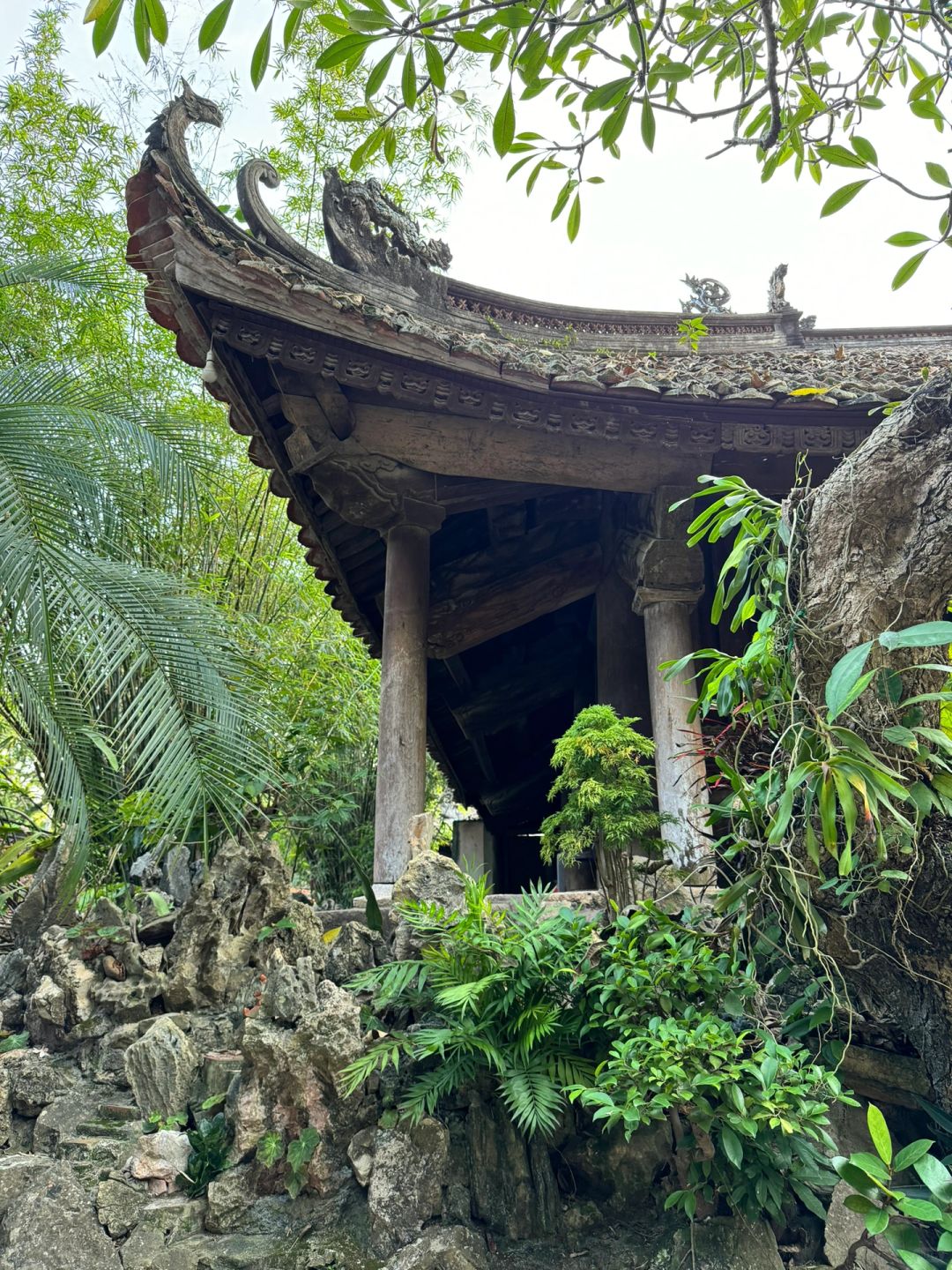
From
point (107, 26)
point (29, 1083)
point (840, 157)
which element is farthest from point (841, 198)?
point (29, 1083)

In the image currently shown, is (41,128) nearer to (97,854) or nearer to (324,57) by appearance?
(97,854)

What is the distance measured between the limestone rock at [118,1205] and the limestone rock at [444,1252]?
0.80 m

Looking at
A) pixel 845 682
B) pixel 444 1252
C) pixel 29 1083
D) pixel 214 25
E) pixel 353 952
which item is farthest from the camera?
pixel 353 952

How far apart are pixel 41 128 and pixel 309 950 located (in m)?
7.07

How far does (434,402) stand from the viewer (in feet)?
14.7

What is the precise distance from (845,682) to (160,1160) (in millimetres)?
2492

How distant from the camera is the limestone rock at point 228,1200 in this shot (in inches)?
98.7

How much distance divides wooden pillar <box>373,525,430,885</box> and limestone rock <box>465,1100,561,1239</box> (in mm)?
1634

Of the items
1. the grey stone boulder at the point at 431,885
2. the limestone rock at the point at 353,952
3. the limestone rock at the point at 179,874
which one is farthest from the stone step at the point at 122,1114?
the limestone rock at the point at 179,874

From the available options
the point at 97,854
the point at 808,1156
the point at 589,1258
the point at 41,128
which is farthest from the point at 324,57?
the point at 41,128

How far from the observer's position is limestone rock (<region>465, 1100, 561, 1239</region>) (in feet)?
8.19

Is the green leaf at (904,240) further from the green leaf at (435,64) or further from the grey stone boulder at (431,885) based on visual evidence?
the grey stone boulder at (431,885)

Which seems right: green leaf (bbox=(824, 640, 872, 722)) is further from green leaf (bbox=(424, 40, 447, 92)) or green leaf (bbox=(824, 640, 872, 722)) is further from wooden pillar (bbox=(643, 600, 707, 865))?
wooden pillar (bbox=(643, 600, 707, 865))

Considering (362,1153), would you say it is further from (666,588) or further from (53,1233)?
(666,588)
